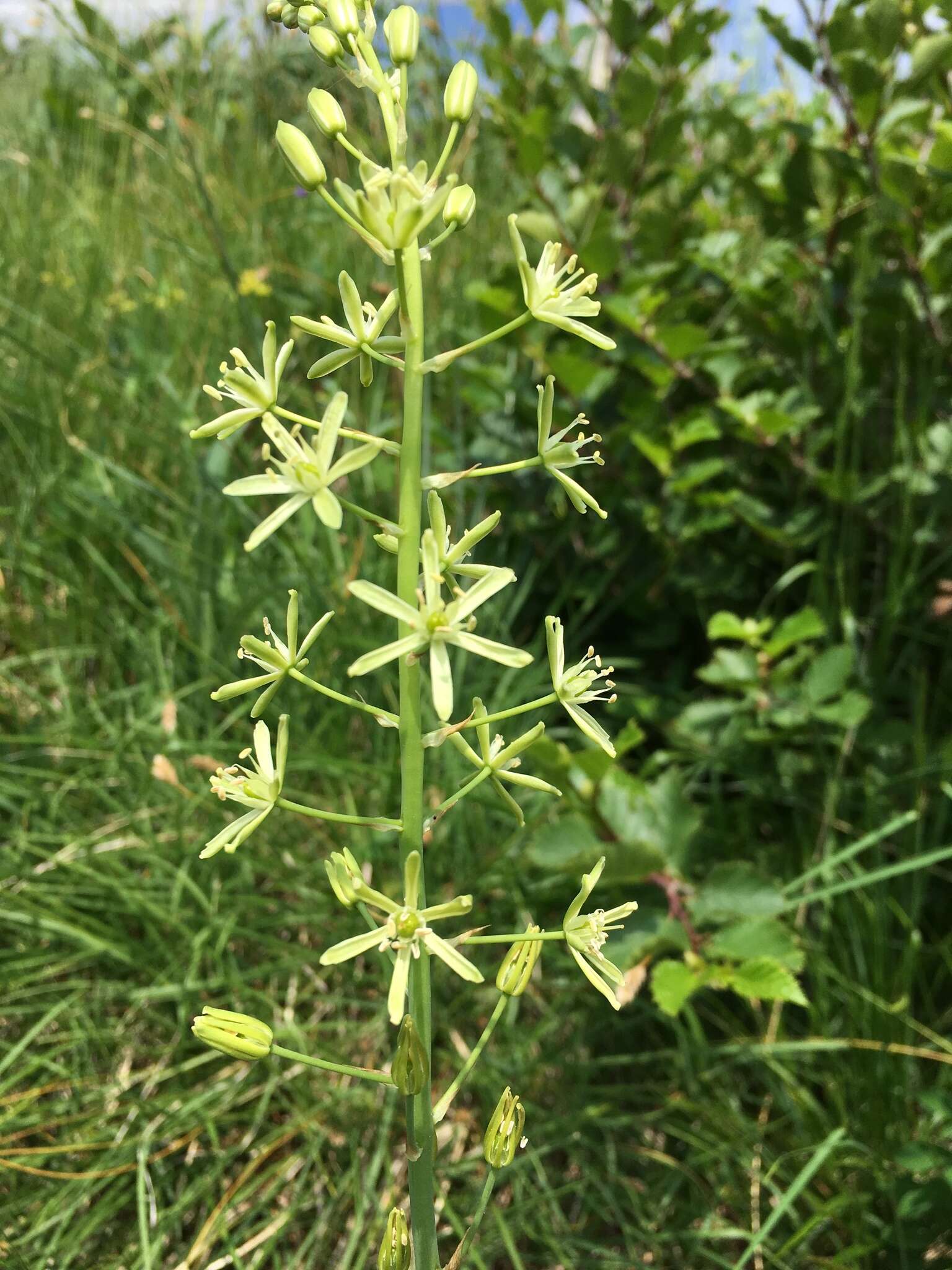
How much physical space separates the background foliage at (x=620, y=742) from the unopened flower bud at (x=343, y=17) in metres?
1.52

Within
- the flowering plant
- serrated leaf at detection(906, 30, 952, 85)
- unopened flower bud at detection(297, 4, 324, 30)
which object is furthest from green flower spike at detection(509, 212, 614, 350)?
serrated leaf at detection(906, 30, 952, 85)

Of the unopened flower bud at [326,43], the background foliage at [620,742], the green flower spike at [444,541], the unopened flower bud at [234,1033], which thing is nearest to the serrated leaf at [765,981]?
the background foliage at [620,742]

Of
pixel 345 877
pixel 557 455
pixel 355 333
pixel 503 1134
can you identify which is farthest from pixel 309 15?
pixel 503 1134

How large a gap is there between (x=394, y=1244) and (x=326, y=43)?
69.7 inches

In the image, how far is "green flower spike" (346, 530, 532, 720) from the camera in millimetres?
1407

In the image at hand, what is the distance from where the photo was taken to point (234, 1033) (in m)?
1.58

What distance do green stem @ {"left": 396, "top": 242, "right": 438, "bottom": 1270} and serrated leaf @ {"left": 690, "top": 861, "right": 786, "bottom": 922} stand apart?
1005mm

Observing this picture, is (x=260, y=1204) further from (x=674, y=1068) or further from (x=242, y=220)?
(x=242, y=220)

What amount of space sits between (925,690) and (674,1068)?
1317 millimetres

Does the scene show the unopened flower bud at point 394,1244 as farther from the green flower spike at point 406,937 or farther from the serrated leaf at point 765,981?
the serrated leaf at point 765,981

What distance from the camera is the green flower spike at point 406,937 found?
138 cm

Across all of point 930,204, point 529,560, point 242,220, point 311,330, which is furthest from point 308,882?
point 242,220

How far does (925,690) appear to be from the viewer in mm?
3137

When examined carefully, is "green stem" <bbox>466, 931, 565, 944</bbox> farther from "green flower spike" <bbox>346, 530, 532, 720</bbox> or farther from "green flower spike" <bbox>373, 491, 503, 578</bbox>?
"green flower spike" <bbox>373, 491, 503, 578</bbox>
